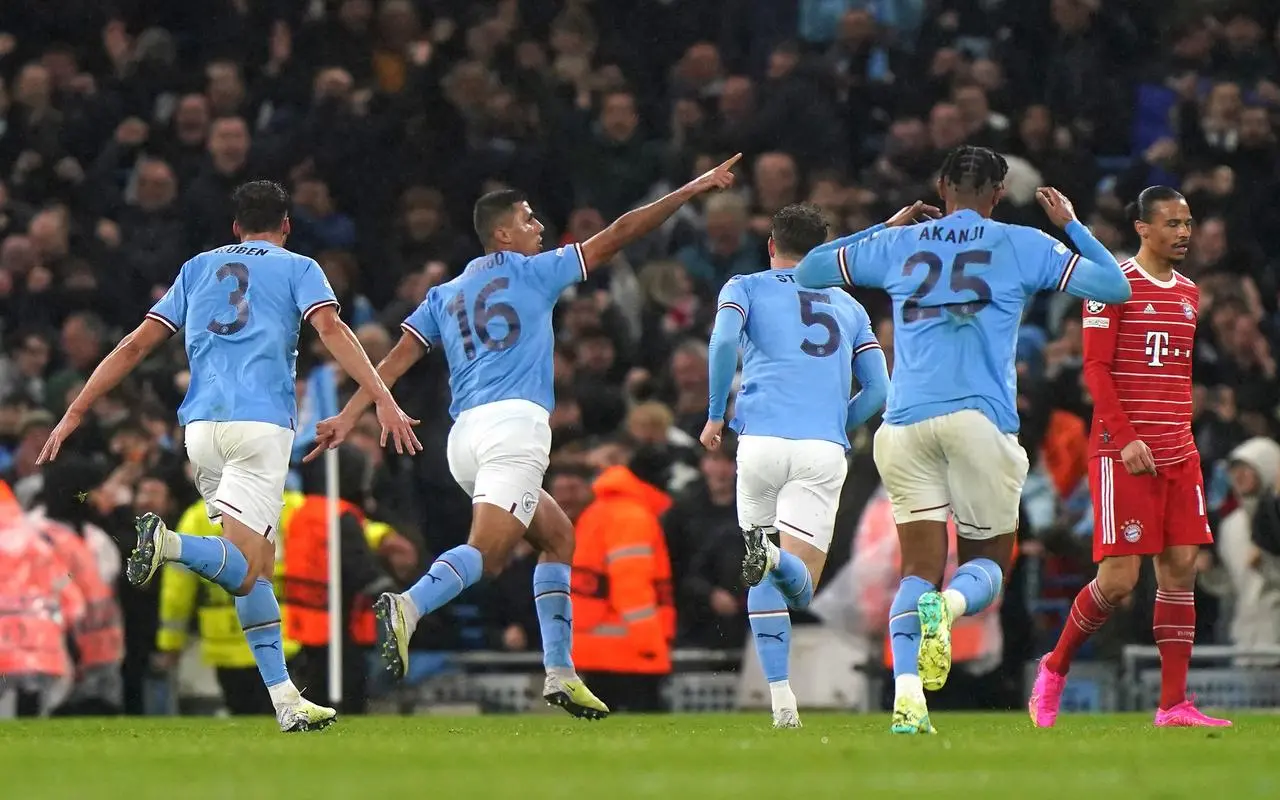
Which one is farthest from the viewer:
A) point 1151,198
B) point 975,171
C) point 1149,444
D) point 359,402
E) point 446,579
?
point 359,402

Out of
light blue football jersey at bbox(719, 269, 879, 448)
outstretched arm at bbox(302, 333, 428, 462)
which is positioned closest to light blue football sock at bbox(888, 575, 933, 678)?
light blue football jersey at bbox(719, 269, 879, 448)

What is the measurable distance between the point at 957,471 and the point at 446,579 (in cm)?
257

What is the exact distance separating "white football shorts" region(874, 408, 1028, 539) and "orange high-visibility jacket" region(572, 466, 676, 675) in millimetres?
4983

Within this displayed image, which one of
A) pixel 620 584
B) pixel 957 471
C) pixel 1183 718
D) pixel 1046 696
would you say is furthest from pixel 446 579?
pixel 620 584

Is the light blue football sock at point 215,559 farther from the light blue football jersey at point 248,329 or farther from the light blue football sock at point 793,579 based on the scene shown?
the light blue football sock at point 793,579

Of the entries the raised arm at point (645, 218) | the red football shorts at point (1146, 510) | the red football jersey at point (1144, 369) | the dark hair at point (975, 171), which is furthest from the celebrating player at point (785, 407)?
the dark hair at point (975, 171)

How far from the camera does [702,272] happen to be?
18766 millimetres

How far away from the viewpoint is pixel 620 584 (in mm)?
14898

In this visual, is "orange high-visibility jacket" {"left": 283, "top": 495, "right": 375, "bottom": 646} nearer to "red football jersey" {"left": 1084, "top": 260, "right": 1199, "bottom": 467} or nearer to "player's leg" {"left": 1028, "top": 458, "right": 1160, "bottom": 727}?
"player's leg" {"left": 1028, "top": 458, "right": 1160, "bottom": 727}

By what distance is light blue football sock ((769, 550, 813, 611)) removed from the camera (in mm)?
10992

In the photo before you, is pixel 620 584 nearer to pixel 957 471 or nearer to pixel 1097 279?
pixel 957 471

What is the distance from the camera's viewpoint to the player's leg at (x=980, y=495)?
982 centimetres

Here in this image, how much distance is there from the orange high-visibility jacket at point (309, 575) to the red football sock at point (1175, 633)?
637 centimetres

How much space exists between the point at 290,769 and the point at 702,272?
1093cm
